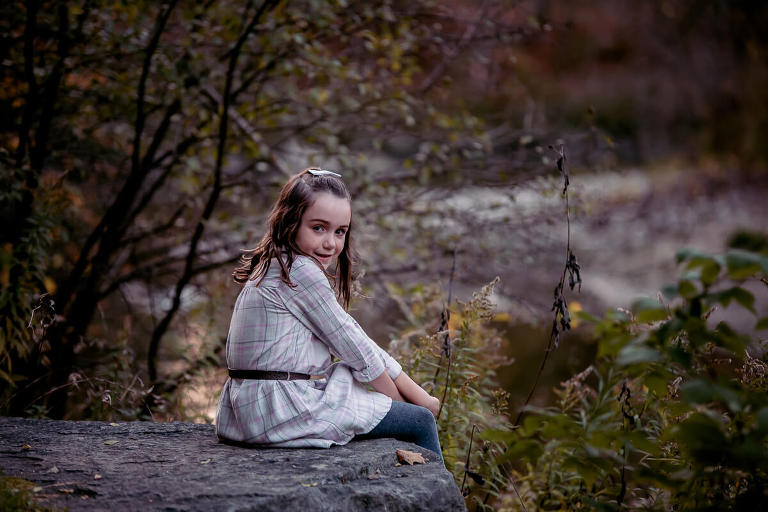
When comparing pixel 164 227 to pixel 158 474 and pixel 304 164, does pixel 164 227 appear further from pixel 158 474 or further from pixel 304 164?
pixel 158 474

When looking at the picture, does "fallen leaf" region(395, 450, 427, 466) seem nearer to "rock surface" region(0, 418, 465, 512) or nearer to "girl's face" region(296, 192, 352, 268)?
"rock surface" region(0, 418, 465, 512)

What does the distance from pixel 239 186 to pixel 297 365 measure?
284 centimetres

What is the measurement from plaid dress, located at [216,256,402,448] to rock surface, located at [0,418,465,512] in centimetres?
7

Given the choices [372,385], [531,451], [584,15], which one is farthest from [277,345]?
[584,15]

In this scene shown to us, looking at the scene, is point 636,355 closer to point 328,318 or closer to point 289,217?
point 328,318

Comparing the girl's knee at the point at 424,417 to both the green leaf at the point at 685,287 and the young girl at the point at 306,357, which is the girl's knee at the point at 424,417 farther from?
the green leaf at the point at 685,287

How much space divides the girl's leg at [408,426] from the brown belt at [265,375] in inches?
12.8

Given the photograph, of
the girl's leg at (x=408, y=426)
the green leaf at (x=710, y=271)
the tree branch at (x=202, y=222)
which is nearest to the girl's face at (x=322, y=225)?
the girl's leg at (x=408, y=426)

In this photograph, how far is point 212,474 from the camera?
6.85ft

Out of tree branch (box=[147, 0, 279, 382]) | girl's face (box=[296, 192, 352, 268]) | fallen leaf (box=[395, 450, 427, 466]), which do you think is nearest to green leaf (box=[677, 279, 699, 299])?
fallen leaf (box=[395, 450, 427, 466])

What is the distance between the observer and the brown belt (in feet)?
7.84

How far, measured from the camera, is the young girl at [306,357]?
2.36 m

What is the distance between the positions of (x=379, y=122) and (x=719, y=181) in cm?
1224

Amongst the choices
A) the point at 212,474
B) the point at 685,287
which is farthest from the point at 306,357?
the point at 685,287
